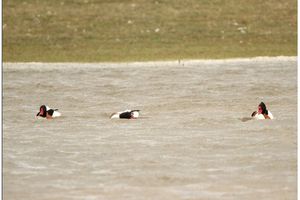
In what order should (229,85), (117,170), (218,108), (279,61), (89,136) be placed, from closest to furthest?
1. (117,170)
2. (89,136)
3. (218,108)
4. (229,85)
5. (279,61)

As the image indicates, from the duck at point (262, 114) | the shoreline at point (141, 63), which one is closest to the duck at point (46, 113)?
the duck at point (262, 114)

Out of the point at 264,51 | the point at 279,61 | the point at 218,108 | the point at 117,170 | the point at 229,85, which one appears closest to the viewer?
the point at 117,170

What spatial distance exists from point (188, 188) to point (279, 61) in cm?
1208

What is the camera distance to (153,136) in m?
9.53

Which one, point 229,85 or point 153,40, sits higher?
point 153,40

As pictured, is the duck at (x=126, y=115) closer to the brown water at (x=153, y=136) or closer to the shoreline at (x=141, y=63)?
the brown water at (x=153, y=136)

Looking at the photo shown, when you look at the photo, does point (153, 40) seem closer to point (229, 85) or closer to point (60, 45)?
point (60, 45)

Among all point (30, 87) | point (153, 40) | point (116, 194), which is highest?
point (153, 40)

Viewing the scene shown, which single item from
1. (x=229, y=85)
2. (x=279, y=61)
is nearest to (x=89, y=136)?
(x=229, y=85)

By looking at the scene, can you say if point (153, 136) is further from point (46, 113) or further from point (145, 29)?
point (145, 29)

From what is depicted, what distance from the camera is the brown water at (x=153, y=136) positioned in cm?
683

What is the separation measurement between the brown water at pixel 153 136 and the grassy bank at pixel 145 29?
3720 millimetres

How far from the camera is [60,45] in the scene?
22109mm

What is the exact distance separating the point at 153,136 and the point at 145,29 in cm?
1382
